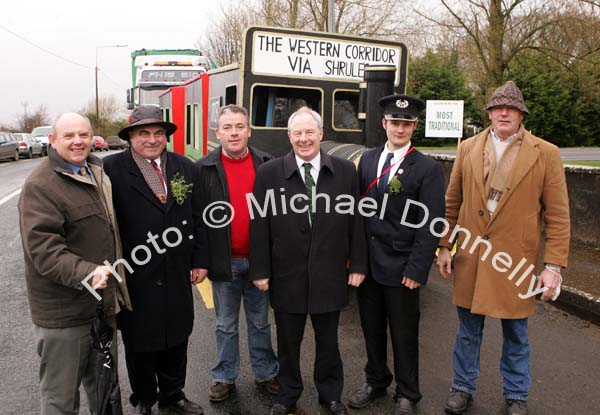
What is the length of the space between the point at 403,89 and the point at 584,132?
27.2m

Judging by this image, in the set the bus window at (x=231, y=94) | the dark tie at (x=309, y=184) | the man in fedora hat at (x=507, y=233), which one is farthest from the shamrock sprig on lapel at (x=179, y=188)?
the bus window at (x=231, y=94)

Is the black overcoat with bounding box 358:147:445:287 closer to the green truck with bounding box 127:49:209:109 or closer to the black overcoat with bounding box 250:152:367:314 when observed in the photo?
the black overcoat with bounding box 250:152:367:314

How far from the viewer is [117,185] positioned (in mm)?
3129

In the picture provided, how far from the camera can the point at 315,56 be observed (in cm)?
679

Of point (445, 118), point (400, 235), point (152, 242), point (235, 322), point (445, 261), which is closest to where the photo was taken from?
point (152, 242)

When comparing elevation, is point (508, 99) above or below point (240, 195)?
above

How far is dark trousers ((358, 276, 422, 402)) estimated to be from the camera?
11.3 ft

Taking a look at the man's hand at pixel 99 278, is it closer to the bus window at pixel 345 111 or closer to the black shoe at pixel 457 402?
the black shoe at pixel 457 402

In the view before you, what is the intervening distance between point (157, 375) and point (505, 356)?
2.30 metres

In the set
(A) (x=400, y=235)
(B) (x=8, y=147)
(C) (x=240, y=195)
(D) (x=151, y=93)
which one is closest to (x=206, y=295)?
(C) (x=240, y=195)

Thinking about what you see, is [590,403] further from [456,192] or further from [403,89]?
[403,89]

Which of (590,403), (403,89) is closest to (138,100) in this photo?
(403,89)

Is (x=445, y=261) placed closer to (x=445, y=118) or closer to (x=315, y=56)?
(x=315, y=56)

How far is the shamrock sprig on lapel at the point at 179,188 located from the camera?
3.24 meters
